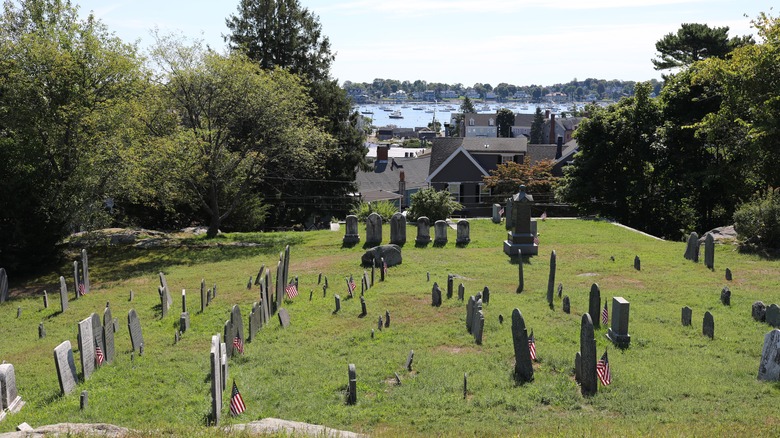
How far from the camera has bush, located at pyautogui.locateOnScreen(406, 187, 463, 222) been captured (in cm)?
3206

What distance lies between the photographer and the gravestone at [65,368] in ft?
40.8

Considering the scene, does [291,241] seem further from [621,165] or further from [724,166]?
[724,166]

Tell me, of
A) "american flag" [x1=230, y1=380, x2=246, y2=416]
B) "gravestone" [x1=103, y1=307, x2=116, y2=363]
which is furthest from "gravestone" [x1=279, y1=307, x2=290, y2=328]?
"american flag" [x1=230, y1=380, x2=246, y2=416]

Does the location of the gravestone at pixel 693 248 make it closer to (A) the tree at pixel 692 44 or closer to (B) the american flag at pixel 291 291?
(B) the american flag at pixel 291 291

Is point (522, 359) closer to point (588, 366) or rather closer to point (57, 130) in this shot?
point (588, 366)

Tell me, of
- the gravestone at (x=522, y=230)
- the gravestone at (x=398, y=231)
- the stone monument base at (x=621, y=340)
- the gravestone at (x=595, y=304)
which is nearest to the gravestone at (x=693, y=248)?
the gravestone at (x=522, y=230)

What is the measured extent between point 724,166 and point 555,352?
23.1m

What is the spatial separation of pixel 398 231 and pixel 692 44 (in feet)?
109

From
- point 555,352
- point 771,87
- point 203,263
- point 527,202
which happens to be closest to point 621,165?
point 771,87

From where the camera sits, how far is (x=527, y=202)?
25.7 meters

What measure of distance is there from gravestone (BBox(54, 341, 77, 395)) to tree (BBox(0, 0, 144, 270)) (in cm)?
1459

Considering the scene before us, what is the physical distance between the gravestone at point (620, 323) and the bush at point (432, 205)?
17529mm

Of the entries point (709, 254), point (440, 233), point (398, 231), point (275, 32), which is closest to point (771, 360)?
point (709, 254)

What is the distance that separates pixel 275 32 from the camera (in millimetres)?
47531
